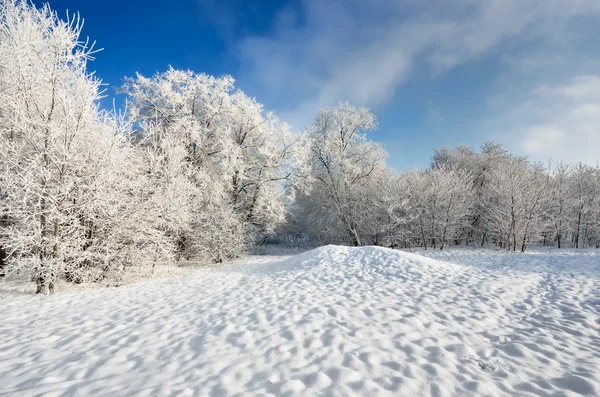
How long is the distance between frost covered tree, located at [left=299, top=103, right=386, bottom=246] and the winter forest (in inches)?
4.9

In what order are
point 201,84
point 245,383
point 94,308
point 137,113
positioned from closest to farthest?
1. point 245,383
2. point 94,308
3. point 137,113
4. point 201,84

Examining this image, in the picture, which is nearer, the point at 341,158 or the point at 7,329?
the point at 7,329

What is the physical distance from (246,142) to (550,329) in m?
17.6

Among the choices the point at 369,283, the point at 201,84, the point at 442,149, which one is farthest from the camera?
the point at 442,149

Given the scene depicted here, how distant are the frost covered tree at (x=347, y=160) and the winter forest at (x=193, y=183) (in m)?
0.12

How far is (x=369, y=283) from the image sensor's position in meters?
7.46

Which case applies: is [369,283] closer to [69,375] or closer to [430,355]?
[430,355]

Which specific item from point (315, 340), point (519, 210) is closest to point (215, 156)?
point (315, 340)

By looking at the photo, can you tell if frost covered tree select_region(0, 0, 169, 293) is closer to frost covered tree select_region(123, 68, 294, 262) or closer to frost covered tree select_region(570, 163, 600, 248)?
frost covered tree select_region(123, 68, 294, 262)

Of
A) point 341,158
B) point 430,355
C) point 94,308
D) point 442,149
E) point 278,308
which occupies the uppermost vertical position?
point 442,149

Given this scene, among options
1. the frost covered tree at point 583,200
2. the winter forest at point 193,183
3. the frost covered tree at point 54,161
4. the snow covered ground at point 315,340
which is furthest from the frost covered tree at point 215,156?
the frost covered tree at point 583,200

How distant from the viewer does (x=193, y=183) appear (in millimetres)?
14516

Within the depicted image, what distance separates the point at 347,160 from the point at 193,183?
12.5 meters

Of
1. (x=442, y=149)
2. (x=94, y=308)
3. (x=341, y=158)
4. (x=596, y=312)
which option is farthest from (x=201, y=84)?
(x=442, y=149)
